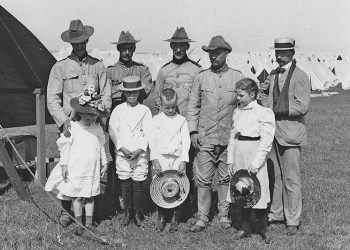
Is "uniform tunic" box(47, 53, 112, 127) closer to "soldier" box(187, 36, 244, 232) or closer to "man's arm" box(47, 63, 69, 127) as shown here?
"man's arm" box(47, 63, 69, 127)

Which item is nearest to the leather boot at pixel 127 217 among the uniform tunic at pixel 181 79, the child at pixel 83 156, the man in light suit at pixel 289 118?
the child at pixel 83 156

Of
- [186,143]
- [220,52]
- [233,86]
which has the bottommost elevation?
[186,143]

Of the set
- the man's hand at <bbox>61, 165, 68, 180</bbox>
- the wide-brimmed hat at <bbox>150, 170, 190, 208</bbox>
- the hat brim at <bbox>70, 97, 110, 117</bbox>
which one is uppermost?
the hat brim at <bbox>70, 97, 110, 117</bbox>

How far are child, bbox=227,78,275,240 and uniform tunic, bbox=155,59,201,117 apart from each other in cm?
111

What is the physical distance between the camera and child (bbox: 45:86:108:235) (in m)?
5.30

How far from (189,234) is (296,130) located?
174 centimetres

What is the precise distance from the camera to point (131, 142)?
5.68 meters

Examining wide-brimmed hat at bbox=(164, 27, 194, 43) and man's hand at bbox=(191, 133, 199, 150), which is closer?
man's hand at bbox=(191, 133, 199, 150)

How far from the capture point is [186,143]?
5629 millimetres

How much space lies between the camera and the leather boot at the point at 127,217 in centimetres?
575

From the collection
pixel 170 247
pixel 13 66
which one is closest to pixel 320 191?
pixel 170 247

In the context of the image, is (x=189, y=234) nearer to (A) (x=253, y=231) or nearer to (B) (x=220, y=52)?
(A) (x=253, y=231)

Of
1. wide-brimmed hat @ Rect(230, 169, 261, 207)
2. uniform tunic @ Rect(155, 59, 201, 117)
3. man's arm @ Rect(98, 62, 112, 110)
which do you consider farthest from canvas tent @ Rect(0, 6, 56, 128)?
wide-brimmed hat @ Rect(230, 169, 261, 207)

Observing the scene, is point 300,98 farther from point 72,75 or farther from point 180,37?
point 72,75
